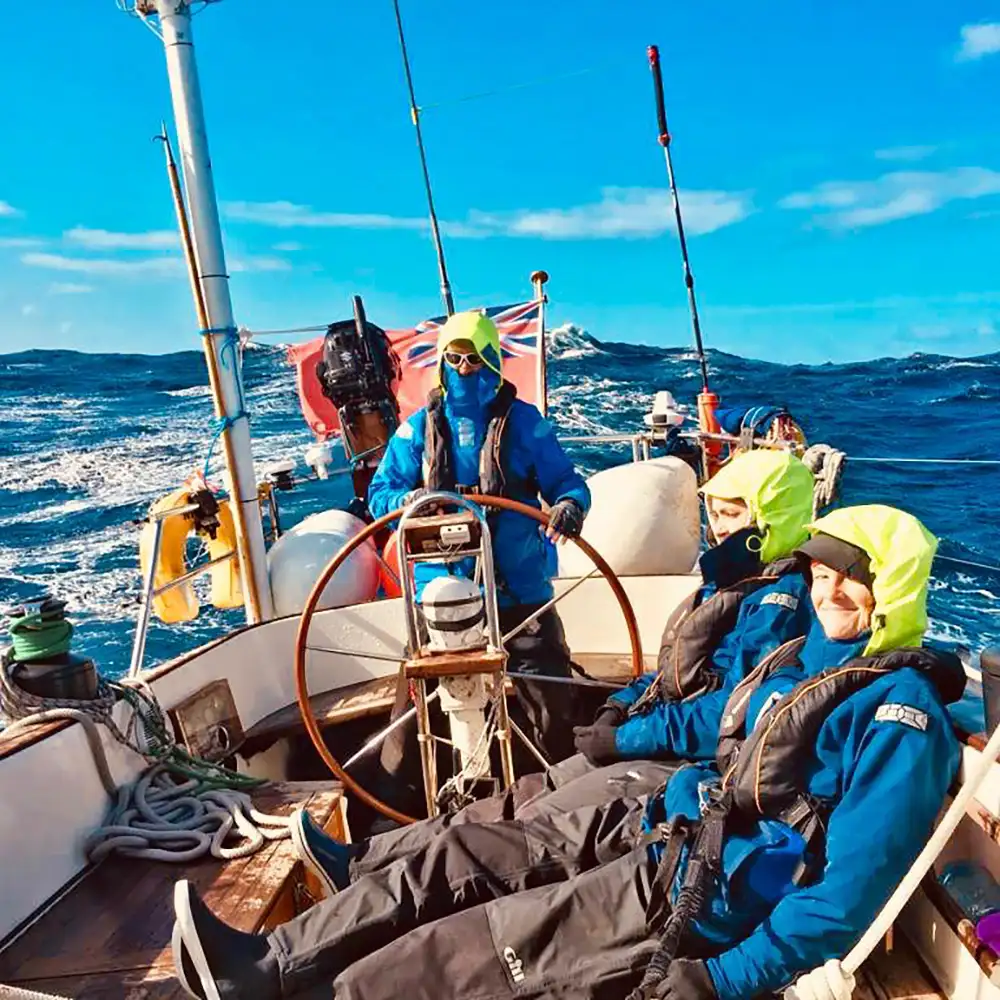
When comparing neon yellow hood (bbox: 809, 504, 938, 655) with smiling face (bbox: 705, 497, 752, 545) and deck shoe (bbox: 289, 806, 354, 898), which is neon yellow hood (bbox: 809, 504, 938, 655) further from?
deck shoe (bbox: 289, 806, 354, 898)

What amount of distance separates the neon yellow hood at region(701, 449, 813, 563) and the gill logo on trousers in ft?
3.55

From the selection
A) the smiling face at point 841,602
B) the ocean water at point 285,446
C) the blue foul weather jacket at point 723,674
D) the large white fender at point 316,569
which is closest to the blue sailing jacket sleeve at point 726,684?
the blue foul weather jacket at point 723,674

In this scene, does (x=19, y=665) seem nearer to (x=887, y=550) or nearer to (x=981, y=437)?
(x=887, y=550)

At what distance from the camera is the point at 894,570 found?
1.45 meters

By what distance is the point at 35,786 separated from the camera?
2.13m

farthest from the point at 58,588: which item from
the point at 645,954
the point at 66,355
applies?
the point at 66,355

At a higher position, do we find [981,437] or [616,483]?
[616,483]

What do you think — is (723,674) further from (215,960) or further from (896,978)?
(215,960)

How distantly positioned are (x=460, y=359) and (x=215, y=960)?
1.72 meters

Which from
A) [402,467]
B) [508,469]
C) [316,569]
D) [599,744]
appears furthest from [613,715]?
[316,569]

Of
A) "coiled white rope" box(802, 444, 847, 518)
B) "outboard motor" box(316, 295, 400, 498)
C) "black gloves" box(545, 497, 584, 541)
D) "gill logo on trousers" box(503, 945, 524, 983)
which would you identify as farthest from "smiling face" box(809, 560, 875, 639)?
"outboard motor" box(316, 295, 400, 498)

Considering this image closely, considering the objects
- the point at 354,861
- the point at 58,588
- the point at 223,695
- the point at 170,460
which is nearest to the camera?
the point at 354,861

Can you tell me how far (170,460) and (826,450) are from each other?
10342 millimetres

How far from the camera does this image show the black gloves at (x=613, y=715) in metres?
2.22
